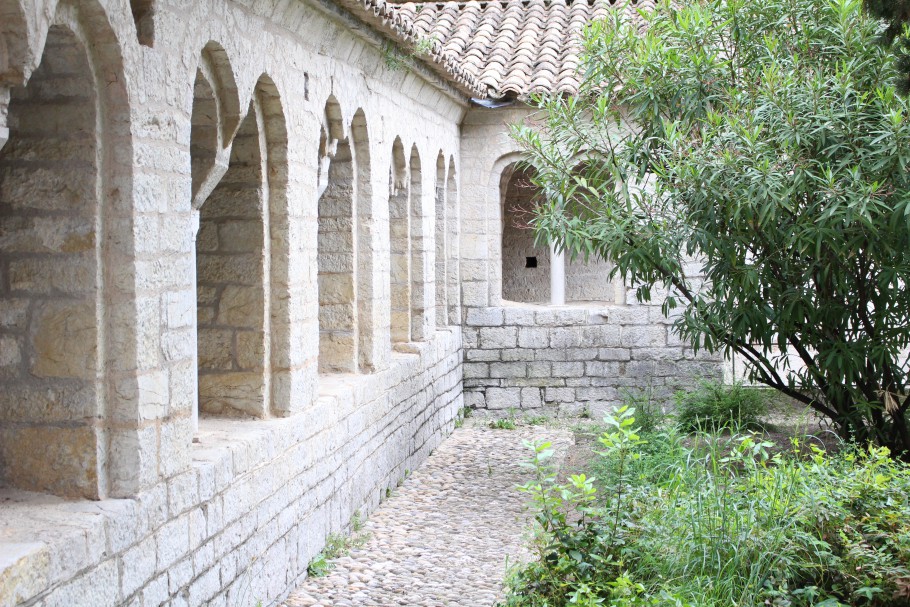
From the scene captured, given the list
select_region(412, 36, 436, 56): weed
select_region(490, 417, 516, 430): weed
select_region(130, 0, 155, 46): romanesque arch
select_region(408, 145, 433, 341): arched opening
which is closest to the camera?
select_region(130, 0, 155, 46): romanesque arch

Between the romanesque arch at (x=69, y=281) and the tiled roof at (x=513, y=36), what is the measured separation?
21.7 ft

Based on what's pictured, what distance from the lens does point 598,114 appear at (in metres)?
7.72

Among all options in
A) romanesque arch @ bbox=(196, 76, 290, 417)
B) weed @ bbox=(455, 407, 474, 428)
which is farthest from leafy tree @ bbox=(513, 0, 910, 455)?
weed @ bbox=(455, 407, 474, 428)

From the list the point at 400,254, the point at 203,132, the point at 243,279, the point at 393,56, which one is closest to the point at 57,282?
the point at 203,132

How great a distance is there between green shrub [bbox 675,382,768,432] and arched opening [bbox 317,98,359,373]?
2.89 m

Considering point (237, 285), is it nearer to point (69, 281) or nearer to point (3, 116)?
point (69, 281)

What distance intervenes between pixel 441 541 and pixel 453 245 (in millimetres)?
5271

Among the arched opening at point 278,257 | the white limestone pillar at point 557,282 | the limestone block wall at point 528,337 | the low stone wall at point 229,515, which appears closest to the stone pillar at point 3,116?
the low stone wall at point 229,515

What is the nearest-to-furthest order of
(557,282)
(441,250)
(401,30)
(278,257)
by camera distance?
(278,257), (401,30), (441,250), (557,282)

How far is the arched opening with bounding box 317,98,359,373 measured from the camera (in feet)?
25.2

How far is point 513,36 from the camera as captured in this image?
13430mm

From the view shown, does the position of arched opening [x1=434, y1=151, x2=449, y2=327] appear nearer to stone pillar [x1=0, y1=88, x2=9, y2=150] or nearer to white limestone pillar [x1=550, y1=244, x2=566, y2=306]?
white limestone pillar [x1=550, y1=244, x2=566, y2=306]

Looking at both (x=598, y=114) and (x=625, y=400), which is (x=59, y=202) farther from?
(x=625, y=400)

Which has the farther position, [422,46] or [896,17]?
[422,46]
